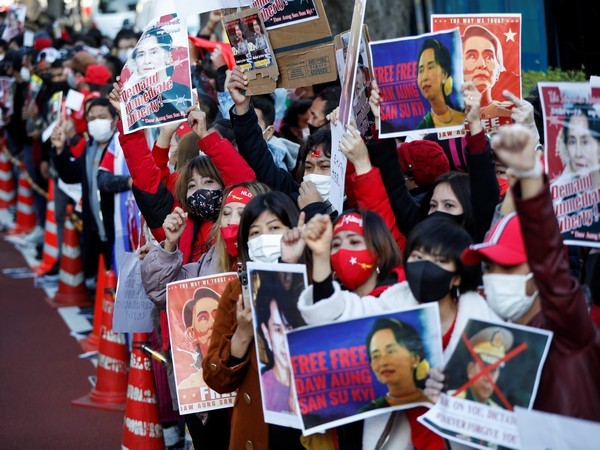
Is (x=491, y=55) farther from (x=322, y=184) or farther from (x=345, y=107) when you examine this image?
(x=322, y=184)

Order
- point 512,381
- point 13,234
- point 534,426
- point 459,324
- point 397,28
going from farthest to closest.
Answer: point 13,234, point 397,28, point 459,324, point 512,381, point 534,426

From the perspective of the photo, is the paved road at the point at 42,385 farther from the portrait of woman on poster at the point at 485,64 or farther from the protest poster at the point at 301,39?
the portrait of woman on poster at the point at 485,64

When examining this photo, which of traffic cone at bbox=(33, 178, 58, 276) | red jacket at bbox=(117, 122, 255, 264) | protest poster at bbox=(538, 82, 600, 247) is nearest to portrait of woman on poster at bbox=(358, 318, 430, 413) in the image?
protest poster at bbox=(538, 82, 600, 247)

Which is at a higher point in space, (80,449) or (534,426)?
(534,426)

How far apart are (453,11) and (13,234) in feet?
25.5

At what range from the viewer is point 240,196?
16.8ft

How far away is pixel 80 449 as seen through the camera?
23.6 ft

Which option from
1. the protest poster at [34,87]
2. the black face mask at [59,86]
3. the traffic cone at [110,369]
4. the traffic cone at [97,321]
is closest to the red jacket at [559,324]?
the traffic cone at [110,369]

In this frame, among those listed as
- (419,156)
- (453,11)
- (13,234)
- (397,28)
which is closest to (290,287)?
(419,156)

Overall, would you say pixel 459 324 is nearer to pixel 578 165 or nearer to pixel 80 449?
pixel 578 165

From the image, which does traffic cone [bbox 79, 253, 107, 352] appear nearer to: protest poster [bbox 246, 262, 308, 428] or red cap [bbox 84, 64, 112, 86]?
red cap [bbox 84, 64, 112, 86]

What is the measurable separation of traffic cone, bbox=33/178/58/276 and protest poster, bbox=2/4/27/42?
6321 mm

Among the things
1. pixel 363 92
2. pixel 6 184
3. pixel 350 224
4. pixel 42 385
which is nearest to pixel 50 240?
pixel 42 385

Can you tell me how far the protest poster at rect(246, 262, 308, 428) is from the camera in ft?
12.8
